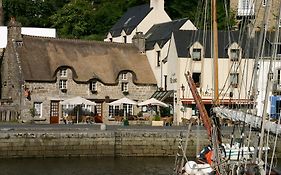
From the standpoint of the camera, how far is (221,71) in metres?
58.4

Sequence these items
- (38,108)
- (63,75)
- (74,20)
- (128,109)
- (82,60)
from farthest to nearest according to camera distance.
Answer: (74,20), (82,60), (128,109), (63,75), (38,108)

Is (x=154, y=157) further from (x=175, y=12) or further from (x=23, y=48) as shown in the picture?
(x=175, y=12)

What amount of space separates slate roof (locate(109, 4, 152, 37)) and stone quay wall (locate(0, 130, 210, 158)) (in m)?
31.2

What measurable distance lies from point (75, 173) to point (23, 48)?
1064 inches

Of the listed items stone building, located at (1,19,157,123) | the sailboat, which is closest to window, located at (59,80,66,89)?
stone building, located at (1,19,157,123)

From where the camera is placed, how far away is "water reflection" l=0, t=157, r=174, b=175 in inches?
1350

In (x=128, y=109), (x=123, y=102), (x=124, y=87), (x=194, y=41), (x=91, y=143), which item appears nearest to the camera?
(x=91, y=143)

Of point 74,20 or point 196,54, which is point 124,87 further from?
point 74,20

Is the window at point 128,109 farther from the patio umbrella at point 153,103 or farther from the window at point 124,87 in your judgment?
the patio umbrella at point 153,103

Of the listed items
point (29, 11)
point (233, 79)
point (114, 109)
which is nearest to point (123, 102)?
point (114, 109)

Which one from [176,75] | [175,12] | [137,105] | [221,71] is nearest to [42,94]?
[137,105]

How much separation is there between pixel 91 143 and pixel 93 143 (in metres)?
0.13

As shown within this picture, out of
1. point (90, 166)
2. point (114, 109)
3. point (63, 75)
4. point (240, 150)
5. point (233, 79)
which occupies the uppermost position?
point (63, 75)

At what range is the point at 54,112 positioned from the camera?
57688mm
